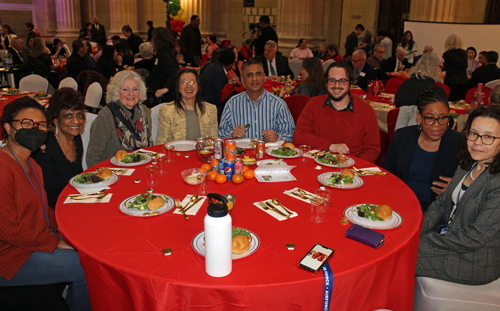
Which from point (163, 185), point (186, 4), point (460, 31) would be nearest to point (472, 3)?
point (460, 31)

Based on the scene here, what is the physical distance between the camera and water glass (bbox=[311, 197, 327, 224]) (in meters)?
1.93

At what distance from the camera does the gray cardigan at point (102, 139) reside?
3209 mm

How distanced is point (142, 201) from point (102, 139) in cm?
140

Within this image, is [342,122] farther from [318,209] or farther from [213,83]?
[213,83]

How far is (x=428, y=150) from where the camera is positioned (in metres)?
2.91

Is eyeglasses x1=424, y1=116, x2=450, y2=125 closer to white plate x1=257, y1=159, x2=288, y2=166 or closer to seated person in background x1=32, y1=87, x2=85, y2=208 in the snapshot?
white plate x1=257, y1=159, x2=288, y2=166

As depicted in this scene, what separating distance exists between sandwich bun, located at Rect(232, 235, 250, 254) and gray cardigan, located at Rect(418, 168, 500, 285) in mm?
1125

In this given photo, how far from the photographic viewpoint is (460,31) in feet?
30.5

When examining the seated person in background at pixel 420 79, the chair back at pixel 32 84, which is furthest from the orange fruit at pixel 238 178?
the chair back at pixel 32 84

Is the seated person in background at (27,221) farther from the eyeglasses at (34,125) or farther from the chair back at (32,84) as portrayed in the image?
the chair back at (32,84)

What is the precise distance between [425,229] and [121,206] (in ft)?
6.25

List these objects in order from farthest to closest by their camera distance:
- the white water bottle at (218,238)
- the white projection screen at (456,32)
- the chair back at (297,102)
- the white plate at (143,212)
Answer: the white projection screen at (456,32), the chair back at (297,102), the white plate at (143,212), the white water bottle at (218,238)

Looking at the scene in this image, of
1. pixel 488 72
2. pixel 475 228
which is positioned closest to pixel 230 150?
pixel 475 228

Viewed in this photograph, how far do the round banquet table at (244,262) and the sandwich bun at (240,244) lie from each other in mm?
45
